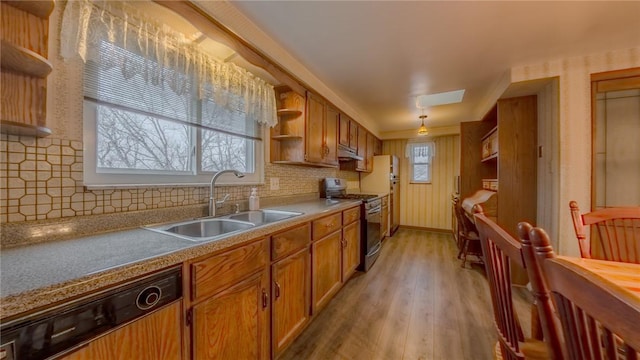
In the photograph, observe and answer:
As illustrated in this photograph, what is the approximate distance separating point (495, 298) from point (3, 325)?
134cm

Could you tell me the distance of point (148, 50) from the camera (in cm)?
118

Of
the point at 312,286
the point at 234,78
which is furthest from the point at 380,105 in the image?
the point at 312,286

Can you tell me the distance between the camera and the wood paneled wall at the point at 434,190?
489 centimetres

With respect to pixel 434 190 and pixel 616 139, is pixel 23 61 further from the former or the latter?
pixel 434 190

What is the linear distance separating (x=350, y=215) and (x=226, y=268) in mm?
1641

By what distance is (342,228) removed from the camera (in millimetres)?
2281

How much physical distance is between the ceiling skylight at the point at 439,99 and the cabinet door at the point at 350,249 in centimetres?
193

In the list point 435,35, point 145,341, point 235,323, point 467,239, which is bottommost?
point 467,239

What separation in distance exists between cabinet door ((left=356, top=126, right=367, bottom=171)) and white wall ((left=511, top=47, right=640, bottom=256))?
7.50ft

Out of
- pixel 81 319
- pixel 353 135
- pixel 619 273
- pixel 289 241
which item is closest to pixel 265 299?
pixel 289 241

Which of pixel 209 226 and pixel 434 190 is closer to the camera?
pixel 209 226

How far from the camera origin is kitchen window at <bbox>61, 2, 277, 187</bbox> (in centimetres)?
105

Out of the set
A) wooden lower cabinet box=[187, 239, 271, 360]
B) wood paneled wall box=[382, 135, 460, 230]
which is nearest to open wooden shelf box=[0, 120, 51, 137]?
wooden lower cabinet box=[187, 239, 271, 360]

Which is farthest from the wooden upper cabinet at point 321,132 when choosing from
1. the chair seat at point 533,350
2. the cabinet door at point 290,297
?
the chair seat at point 533,350
